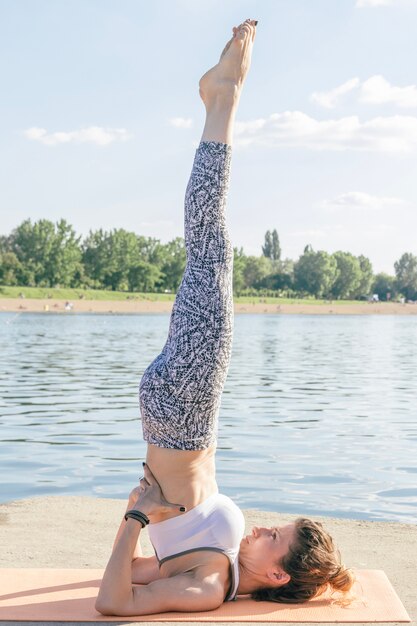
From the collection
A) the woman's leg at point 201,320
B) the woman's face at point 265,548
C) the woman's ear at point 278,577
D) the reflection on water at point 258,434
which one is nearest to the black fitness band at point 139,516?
the woman's leg at point 201,320

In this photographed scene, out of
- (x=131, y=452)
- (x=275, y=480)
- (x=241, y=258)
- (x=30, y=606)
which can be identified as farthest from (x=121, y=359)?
(x=241, y=258)

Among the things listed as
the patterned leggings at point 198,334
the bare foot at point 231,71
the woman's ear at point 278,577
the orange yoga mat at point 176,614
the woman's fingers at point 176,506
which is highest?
the bare foot at point 231,71

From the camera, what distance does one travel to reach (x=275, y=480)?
35.2ft

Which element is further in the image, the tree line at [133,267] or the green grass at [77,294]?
the tree line at [133,267]

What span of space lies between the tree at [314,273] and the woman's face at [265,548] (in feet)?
441

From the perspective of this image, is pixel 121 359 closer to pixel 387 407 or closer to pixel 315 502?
pixel 387 407

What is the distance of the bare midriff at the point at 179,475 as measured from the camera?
4535 millimetres

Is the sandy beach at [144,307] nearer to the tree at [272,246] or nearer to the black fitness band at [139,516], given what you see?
the tree at [272,246]

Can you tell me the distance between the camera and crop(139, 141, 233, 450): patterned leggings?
14.8ft

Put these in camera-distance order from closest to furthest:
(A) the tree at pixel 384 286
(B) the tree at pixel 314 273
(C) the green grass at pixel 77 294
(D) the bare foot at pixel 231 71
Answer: (D) the bare foot at pixel 231 71 < (C) the green grass at pixel 77 294 < (B) the tree at pixel 314 273 < (A) the tree at pixel 384 286

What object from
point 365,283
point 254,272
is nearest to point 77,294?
point 254,272

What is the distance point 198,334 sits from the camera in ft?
14.9

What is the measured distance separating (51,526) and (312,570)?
9.93 ft

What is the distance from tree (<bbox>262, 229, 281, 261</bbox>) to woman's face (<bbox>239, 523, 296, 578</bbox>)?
169m
